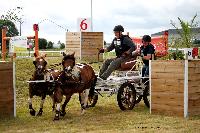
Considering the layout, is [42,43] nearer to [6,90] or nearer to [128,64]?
[128,64]

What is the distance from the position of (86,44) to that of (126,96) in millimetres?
14968

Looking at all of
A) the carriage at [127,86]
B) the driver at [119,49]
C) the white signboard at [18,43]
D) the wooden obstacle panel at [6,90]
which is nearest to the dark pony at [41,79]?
the wooden obstacle panel at [6,90]

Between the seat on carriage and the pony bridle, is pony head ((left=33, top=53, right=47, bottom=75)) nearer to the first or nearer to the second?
the pony bridle

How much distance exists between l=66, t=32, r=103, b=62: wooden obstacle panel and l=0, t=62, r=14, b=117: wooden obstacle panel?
15.3 m

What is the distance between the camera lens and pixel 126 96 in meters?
12.7

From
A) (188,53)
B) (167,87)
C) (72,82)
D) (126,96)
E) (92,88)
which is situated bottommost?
(126,96)

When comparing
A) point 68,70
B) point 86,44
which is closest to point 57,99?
point 68,70

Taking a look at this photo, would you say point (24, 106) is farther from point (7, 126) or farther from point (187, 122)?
point (187, 122)

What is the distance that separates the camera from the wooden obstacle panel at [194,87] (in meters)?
11.4

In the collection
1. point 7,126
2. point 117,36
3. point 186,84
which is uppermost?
point 117,36

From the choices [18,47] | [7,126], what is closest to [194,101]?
[7,126]

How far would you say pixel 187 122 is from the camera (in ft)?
35.1

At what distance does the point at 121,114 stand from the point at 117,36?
92.5 inches

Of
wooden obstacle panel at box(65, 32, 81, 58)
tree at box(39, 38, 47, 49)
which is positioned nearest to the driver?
wooden obstacle panel at box(65, 32, 81, 58)
